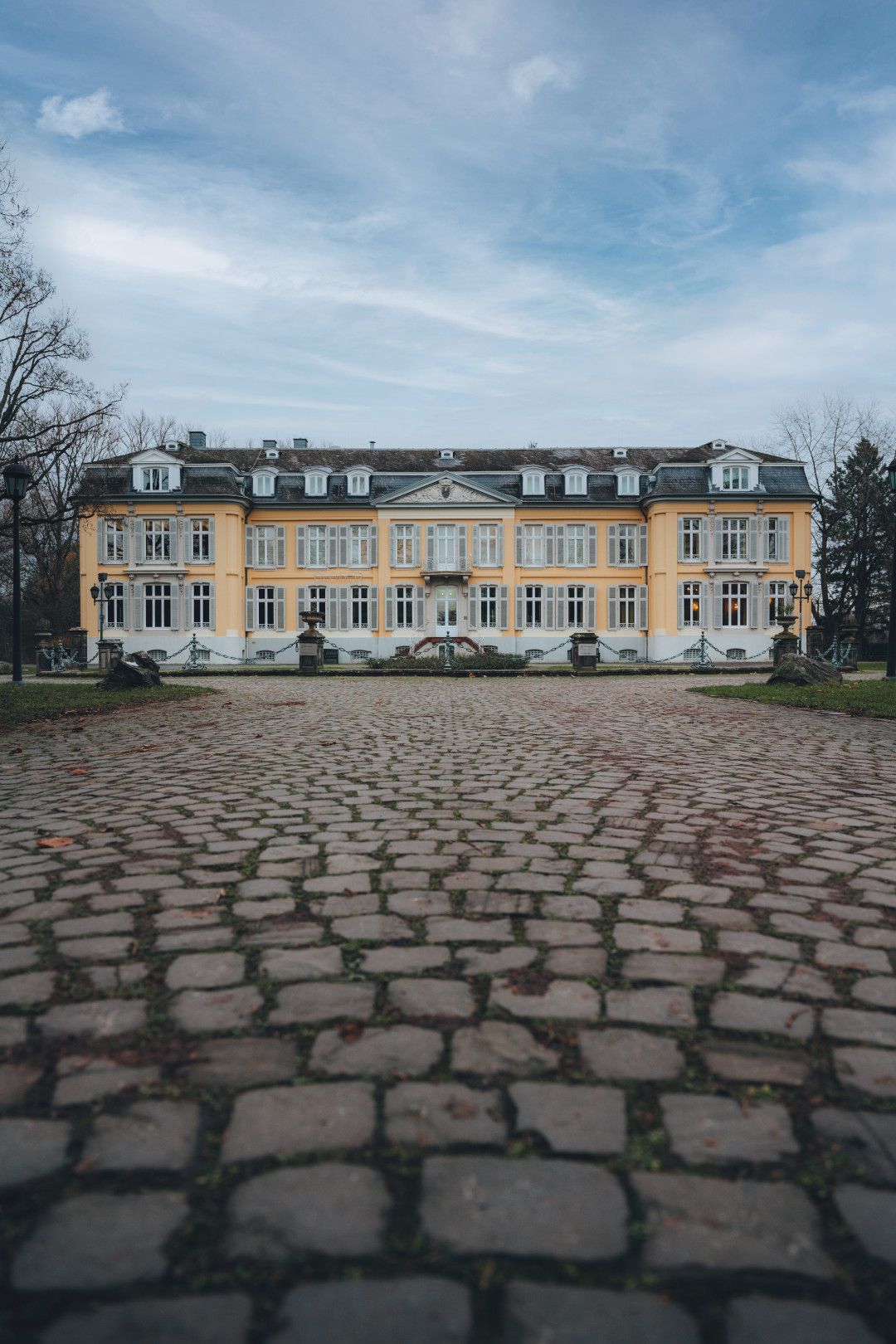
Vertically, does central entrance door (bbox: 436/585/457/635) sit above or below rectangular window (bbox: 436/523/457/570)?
below

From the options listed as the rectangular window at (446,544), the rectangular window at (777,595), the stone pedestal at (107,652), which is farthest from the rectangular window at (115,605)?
the rectangular window at (777,595)

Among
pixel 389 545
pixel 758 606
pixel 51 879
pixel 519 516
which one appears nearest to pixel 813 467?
pixel 758 606

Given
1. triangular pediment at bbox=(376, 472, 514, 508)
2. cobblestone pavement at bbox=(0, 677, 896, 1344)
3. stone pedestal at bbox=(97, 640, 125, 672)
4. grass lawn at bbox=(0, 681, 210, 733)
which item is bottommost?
cobblestone pavement at bbox=(0, 677, 896, 1344)

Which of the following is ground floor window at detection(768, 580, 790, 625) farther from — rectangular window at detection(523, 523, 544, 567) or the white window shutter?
rectangular window at detection(523, 523, 544, 567)

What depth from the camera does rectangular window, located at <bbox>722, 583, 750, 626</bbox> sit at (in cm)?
3969

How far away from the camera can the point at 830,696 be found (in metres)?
12.5

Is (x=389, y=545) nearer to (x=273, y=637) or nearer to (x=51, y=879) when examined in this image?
(x=273, y=637)

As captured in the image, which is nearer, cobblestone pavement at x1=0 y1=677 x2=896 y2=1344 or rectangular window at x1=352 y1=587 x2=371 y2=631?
cobblestone pavement at x1=0 y1=677 x2=896 y2=1344

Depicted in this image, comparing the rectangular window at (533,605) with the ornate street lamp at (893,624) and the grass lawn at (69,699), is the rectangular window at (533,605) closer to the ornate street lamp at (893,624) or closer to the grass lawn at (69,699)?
the ornate street lamp at (893,624)

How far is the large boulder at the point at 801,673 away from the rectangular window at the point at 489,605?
81.3ft

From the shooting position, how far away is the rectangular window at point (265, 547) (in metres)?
41.3

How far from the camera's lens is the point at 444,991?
224cm

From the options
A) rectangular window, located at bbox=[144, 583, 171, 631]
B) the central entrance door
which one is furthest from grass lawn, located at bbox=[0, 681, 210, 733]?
the central entrance door

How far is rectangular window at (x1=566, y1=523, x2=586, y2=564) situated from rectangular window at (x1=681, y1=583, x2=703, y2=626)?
5046mm
